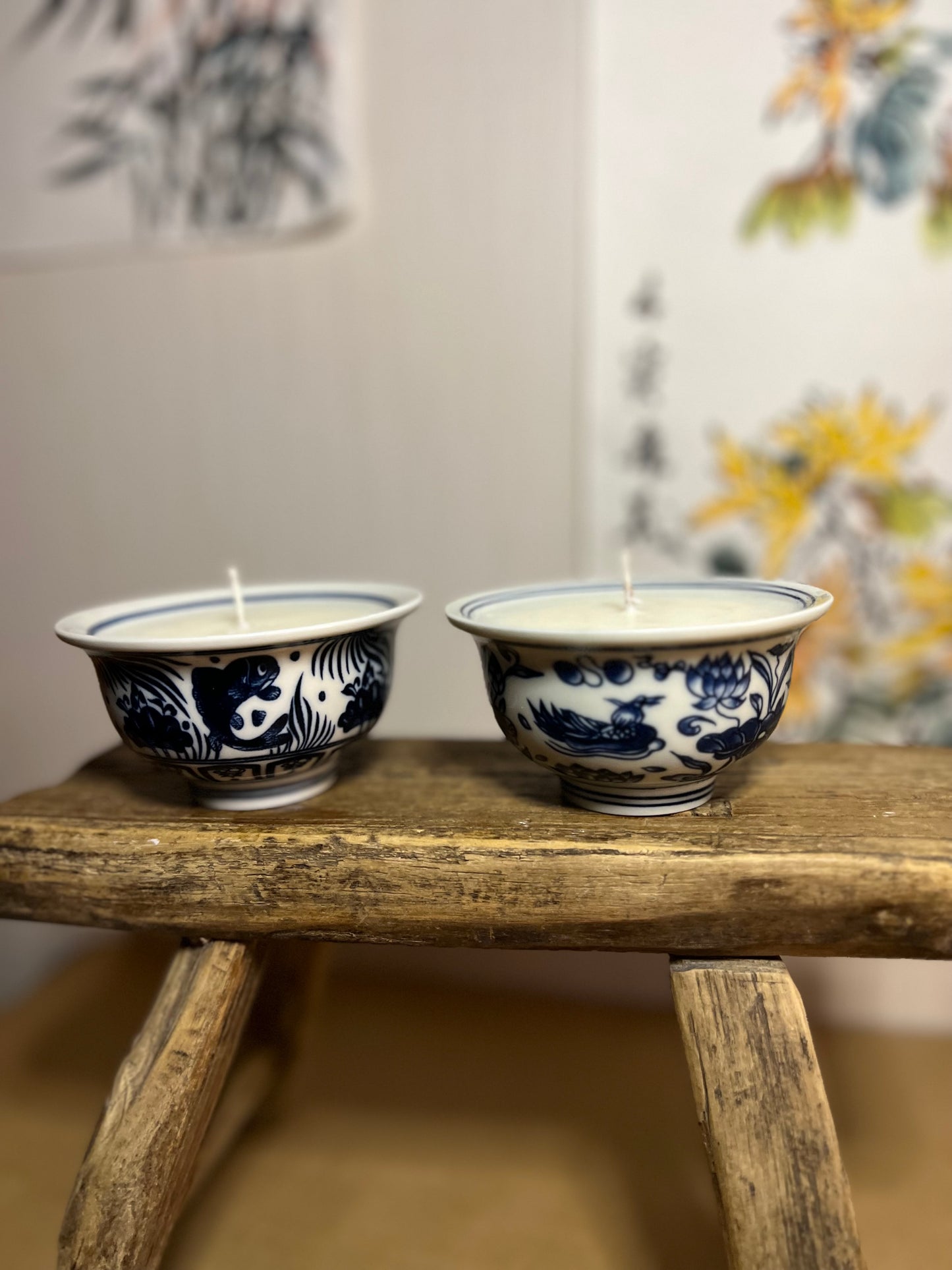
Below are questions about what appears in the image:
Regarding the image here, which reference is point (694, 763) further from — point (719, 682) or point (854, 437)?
point (854, 437)

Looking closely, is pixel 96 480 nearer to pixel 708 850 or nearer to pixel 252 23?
pixel 252 23

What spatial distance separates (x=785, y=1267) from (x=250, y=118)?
972mm

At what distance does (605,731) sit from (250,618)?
0.27 m

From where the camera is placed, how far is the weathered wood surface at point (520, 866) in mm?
511

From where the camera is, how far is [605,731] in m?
0.52

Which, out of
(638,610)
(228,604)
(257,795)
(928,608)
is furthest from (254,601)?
(928,608)

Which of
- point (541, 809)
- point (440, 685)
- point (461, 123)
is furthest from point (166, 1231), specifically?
point (461, 123)

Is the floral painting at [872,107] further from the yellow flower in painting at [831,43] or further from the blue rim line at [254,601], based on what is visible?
the blue rim line at [254,601]

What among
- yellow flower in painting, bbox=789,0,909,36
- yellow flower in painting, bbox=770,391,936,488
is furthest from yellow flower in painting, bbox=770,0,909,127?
yellow flower in painting, bbox=770,391,936,488

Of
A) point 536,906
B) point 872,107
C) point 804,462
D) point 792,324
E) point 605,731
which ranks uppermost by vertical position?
point 872,107

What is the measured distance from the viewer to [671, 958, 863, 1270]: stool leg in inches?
19.8

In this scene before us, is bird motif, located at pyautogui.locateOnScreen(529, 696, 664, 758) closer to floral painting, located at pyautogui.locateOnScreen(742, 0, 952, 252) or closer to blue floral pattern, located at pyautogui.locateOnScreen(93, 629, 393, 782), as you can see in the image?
blue floral pattern, located at pyautogui.locateOnScreen(93, 629, 393, 782)

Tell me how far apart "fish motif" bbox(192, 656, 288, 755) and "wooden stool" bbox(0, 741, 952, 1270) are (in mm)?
70

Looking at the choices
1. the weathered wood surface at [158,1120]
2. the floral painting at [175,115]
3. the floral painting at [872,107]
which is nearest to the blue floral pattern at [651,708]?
the weathered wood surface at [158,1120]
